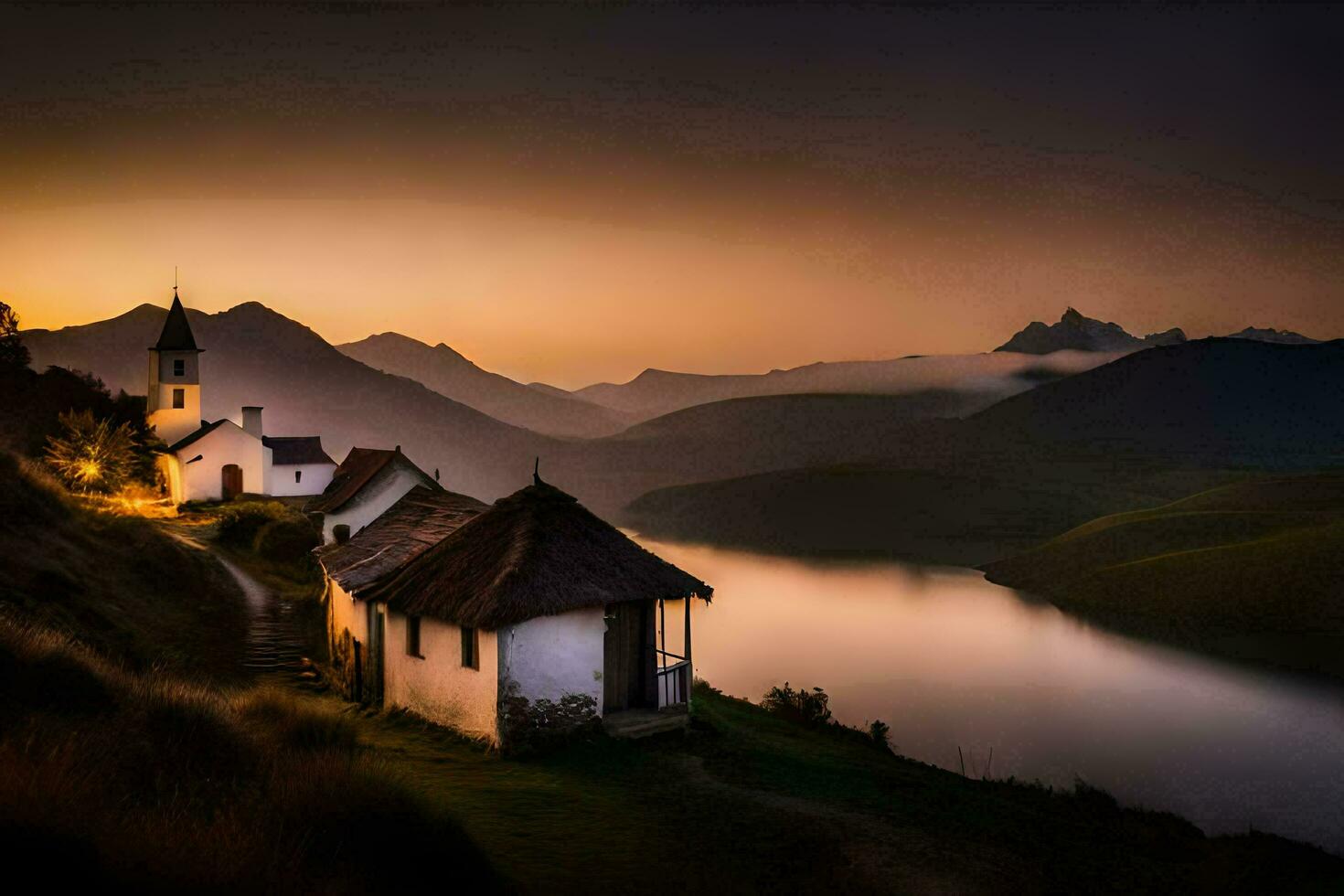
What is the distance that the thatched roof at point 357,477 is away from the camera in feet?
131

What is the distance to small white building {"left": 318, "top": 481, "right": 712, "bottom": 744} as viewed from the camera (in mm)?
18500

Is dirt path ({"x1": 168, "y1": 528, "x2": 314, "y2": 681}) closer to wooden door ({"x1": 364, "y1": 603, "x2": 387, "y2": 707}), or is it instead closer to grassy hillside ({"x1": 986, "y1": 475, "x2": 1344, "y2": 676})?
wooden door ({"x1": 364, "y1": 603, "x2": 387, "y2": 707})

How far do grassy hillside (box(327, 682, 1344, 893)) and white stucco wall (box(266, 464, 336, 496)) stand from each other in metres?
39.1

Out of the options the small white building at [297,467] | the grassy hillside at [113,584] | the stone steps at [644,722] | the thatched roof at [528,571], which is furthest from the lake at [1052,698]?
the small white building at [297,467]

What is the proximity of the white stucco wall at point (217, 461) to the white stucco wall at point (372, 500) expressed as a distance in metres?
17.3

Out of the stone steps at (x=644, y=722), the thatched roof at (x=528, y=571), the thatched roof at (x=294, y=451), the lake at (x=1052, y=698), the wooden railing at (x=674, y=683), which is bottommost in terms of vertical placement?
the lake at (x=1052, y=698)

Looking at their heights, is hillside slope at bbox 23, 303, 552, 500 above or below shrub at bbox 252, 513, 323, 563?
above

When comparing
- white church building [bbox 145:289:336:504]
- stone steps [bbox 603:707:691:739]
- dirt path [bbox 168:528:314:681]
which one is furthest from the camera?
white church building [bbox 145:289:336:504]

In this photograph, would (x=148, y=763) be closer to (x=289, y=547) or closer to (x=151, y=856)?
(x=151, y=856)

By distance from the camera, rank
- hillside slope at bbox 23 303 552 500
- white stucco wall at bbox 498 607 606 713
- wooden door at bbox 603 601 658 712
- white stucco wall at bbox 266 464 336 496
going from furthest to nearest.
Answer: hillside slope at bbox 23 303 552 500 < white stucco wall at bbox 266 464 336 496 < wooden door at bbox 603 601 658 712 < white stucco wall at bbox 498 607 606 713

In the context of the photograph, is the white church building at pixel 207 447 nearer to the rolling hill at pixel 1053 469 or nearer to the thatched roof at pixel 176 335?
the thatched roof at pixel 176 335

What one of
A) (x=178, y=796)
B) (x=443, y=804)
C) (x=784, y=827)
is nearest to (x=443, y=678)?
(x=443, y=804)

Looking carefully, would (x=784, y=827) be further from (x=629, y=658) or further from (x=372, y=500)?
(x=372, y=500)

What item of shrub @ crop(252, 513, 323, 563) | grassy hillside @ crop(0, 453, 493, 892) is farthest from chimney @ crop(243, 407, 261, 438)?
grassy hillside @ crop(0, 453, 493, 892)
